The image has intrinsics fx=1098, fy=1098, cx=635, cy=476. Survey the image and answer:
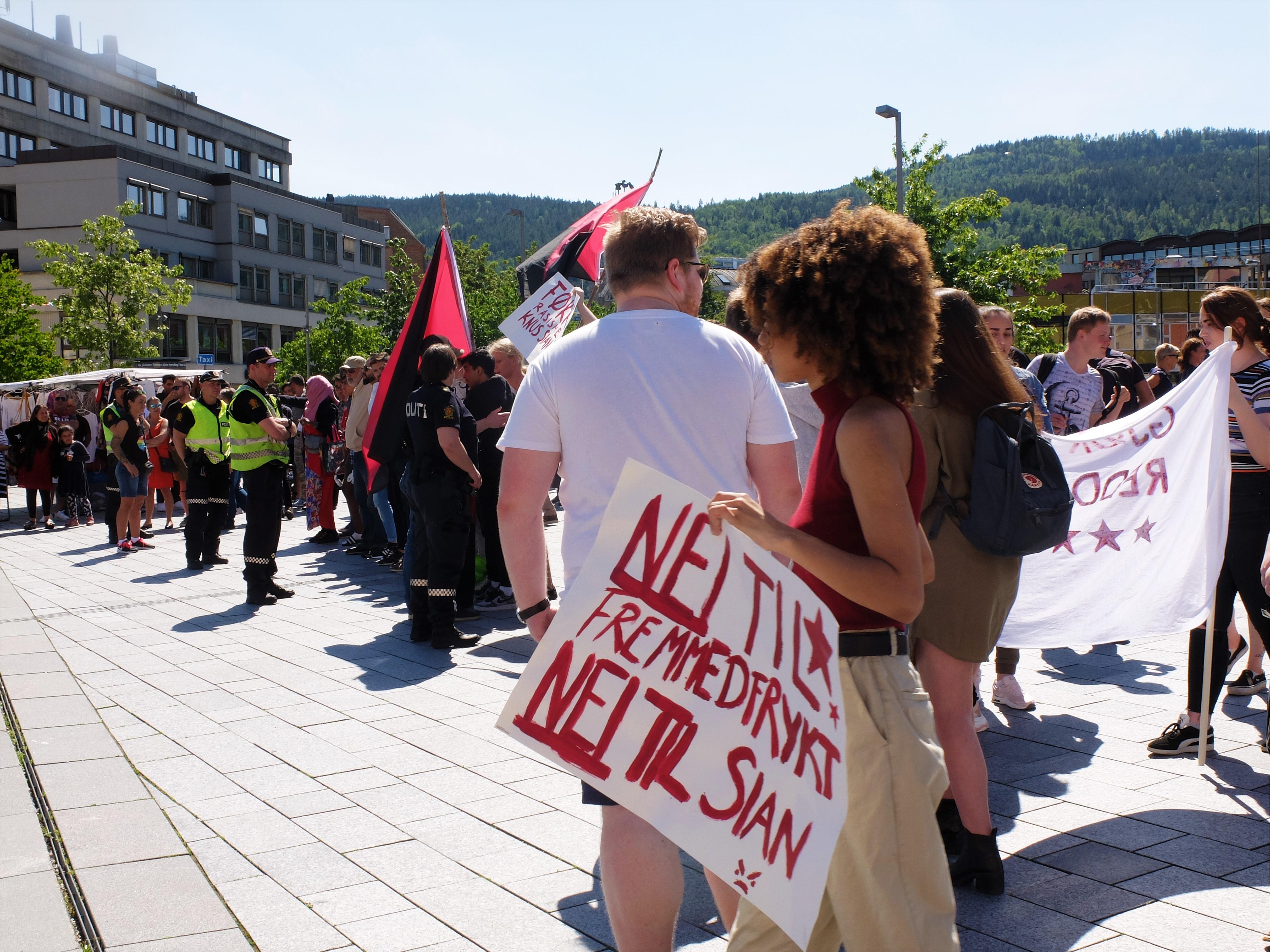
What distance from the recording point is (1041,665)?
6434 millimetres

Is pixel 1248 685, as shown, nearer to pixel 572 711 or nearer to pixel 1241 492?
pixel 1241 492

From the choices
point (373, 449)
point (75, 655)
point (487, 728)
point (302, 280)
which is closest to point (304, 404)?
point (373, 449)

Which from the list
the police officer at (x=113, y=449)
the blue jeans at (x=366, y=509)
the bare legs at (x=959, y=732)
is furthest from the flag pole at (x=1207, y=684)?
the police officer at (x=113, y=449)

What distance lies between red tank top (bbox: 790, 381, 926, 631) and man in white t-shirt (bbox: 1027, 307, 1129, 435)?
16.3ft

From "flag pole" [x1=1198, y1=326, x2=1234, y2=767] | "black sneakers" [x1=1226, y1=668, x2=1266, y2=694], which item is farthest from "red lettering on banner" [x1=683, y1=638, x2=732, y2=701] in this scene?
"black sneakers" [x1=1226, y1=668, x2=1266, y2=694]

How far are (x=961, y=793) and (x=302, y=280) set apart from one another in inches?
3051

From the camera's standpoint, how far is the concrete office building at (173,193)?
5784 cm

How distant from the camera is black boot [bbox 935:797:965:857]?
3746 millimetres

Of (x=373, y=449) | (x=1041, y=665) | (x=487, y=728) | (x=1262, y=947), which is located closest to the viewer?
(x=1262, y=947)

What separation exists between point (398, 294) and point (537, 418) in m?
48.0

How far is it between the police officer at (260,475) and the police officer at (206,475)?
1993 mm

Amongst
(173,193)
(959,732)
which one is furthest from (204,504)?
(173,193)

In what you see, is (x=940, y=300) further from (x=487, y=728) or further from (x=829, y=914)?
(x=487, y=728)

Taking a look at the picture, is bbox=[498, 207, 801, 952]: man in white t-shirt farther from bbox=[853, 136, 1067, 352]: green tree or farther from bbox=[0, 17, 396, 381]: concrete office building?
bbox=[0, 17, 396, 381]: concrete office building
